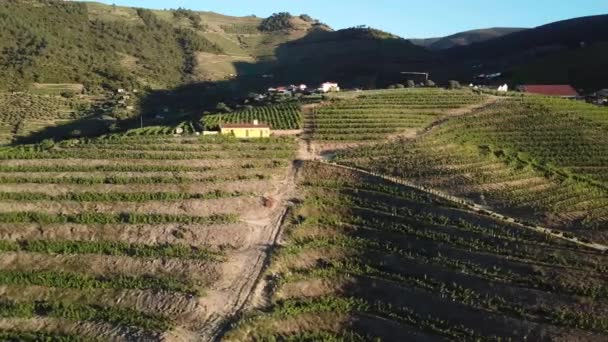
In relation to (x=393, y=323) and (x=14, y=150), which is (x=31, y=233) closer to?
(x=14, y=150)

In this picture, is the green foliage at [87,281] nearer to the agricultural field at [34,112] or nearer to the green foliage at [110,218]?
Answer: the green foliage at [110,218]

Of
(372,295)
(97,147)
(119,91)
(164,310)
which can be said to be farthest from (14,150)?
(119,91)

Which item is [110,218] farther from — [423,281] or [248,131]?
[423,281]

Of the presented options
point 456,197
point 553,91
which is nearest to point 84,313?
point 456,197

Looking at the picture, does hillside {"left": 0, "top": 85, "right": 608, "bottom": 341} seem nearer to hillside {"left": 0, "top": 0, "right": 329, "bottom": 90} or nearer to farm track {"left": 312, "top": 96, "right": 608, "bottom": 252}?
farm track {"left": 312, "top": 96, "right": 608, "bottom": 252}

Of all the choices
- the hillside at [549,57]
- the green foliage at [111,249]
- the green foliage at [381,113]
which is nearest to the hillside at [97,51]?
the hillside at [549,57]
